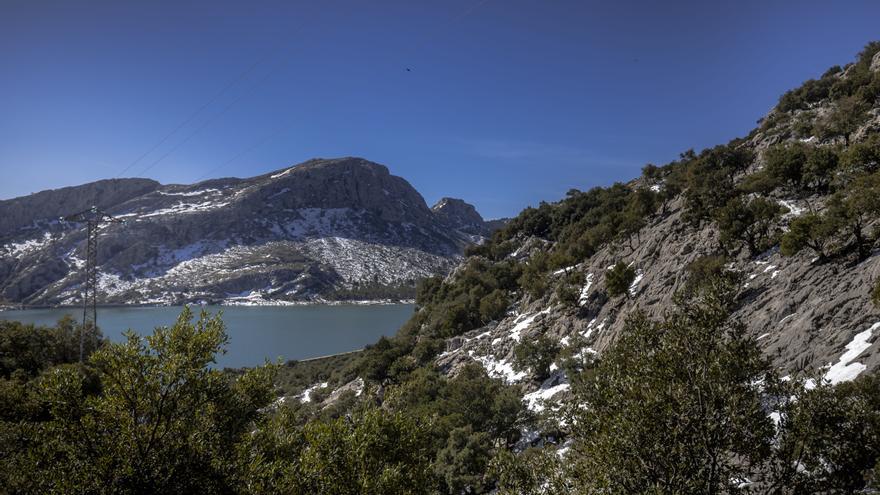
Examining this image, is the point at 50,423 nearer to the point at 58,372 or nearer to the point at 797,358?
the point at 58,372

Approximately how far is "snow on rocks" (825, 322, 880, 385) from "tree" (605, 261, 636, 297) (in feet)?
53.3

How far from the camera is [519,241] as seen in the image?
68562 mm

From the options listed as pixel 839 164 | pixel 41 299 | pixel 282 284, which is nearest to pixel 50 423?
pixel 839 164

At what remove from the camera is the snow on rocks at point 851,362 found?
12.8 meters

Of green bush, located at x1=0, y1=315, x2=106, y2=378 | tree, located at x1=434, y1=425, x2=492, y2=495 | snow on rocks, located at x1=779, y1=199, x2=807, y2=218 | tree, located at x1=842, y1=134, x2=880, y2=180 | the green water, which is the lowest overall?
the green water

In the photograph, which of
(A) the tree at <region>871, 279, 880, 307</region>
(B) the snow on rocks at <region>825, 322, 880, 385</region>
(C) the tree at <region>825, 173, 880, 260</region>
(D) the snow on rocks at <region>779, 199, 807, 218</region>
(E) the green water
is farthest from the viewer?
(E) the green water

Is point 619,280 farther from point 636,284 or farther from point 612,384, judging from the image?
point 612,384

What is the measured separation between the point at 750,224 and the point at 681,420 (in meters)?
22.4

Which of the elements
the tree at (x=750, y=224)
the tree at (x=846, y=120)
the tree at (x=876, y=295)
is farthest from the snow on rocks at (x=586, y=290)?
the tree at (x=876, y=295)

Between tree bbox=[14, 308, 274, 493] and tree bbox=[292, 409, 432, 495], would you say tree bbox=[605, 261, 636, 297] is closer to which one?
tree bbox=[292, 409, 432, 495]

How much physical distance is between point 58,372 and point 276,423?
13.9 feet

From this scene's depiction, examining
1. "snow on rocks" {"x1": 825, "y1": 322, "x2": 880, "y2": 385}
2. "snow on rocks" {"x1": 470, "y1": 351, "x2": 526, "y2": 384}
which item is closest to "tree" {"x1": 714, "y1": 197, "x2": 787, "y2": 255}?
"snow on rocks" {"x1": 825, "y1": 322, "x2": 880, "y2": 385}

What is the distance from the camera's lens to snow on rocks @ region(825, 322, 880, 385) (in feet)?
41.9

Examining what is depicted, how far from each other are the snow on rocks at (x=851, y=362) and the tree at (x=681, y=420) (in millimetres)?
6737
